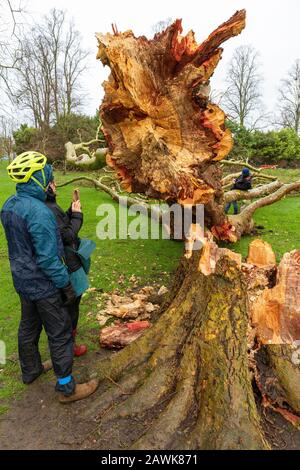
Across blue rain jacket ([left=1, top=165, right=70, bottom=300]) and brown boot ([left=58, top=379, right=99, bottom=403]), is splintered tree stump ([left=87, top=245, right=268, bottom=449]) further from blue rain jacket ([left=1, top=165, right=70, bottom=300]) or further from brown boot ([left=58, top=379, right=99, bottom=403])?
blue rain jacket ([left=1, top=165, right=70, bottom=300])

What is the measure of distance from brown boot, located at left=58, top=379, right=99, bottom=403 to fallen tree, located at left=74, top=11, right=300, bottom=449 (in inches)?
2.7

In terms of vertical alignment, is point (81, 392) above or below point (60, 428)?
above

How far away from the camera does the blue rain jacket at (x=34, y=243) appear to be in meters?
2.82

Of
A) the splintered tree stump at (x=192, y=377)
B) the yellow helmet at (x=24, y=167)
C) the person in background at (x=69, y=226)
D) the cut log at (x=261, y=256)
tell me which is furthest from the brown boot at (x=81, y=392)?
the cut log at (x=261, y=256)

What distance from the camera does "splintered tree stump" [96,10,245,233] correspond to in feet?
11.7

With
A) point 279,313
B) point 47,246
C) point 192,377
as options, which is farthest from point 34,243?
point 279,313

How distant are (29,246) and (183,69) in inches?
85.0

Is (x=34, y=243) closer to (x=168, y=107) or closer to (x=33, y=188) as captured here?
(x=33, y=188)

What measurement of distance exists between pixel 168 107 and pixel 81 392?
2634 mm

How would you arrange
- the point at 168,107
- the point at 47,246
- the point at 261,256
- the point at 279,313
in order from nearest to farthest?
the point at 47,246 < the point at 279,313 < the point at 168,107 < the point at 261,256

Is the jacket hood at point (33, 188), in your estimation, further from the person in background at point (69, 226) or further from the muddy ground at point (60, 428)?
the muddy ground at point (60, 428)

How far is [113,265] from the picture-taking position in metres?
6.49

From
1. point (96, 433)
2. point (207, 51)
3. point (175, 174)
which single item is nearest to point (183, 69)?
point (207, 51)

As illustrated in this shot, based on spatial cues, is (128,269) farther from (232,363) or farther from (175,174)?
(232,363)
